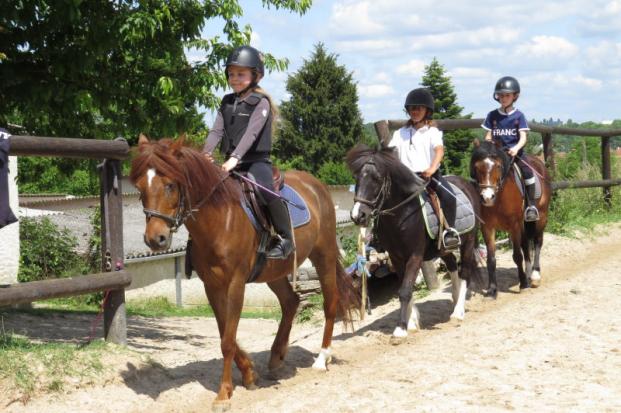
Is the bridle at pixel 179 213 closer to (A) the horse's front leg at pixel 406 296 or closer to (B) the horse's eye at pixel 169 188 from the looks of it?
(B) the horse's eye at pixel 169 188

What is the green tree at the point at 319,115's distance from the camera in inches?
2312

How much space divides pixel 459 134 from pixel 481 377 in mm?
44606

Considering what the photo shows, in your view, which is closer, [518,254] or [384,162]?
[384,162]

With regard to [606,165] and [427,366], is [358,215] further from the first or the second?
[606,165]

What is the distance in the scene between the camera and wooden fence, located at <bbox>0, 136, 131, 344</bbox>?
621 cm

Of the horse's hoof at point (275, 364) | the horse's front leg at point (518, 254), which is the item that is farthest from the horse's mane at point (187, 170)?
the horse's front leg at point (518, 254)

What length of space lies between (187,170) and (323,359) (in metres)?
2.44

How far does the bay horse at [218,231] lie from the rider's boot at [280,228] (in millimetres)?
194

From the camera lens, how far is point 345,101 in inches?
2343

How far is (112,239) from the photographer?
22.5 ft

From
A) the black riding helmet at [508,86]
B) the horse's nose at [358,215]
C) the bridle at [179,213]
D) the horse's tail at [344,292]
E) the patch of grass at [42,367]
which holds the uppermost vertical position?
the black riding helmet at [508,86]

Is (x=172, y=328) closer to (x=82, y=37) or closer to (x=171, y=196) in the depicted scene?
(x=82, y=37)

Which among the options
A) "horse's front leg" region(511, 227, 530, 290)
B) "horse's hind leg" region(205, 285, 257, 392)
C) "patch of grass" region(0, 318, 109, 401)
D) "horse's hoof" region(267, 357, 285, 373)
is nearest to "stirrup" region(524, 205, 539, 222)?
"horse's front leg" region(511, 227, 530, 290)

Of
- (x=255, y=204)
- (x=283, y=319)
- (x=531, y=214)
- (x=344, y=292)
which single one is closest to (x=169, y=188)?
(x=255, y=204)
